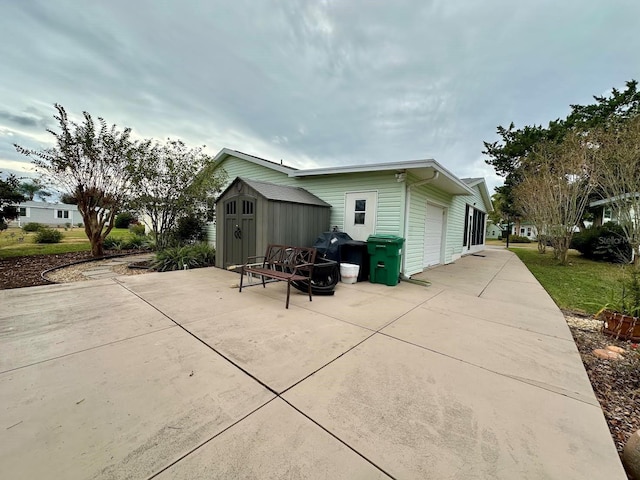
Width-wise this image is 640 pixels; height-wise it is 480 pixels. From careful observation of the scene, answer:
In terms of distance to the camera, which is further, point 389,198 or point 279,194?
point 389,198

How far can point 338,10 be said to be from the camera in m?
6.25

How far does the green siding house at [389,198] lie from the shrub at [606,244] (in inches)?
312

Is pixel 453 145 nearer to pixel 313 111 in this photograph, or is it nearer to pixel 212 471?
pixel 313 111

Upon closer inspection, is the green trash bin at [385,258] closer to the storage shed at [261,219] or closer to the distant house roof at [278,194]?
the storage shed at [261,219]

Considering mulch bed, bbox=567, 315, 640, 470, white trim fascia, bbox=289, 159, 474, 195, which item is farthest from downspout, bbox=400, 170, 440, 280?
Result: mulch bed, bbox=567, 315, 640, 470

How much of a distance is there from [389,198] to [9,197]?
13.1 meters

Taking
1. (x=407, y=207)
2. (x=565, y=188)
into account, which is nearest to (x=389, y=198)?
(x=407, y=207)

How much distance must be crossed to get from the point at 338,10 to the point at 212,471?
8777 mm

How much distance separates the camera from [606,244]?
37.5 ft

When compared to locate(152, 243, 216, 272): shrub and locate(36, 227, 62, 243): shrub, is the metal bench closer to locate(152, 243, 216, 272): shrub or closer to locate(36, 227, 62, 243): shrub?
locate(152, 243, 216, 272): shrub

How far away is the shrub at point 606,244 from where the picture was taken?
11109 millimetres

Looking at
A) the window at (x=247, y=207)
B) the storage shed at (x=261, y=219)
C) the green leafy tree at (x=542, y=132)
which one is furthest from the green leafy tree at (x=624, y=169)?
the window at (x=247, y=207)

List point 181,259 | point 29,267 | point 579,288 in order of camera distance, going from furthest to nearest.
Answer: point 181,259, point 29,267, point 579,288

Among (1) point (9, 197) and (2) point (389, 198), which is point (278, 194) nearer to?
(2) point (389, 198)
